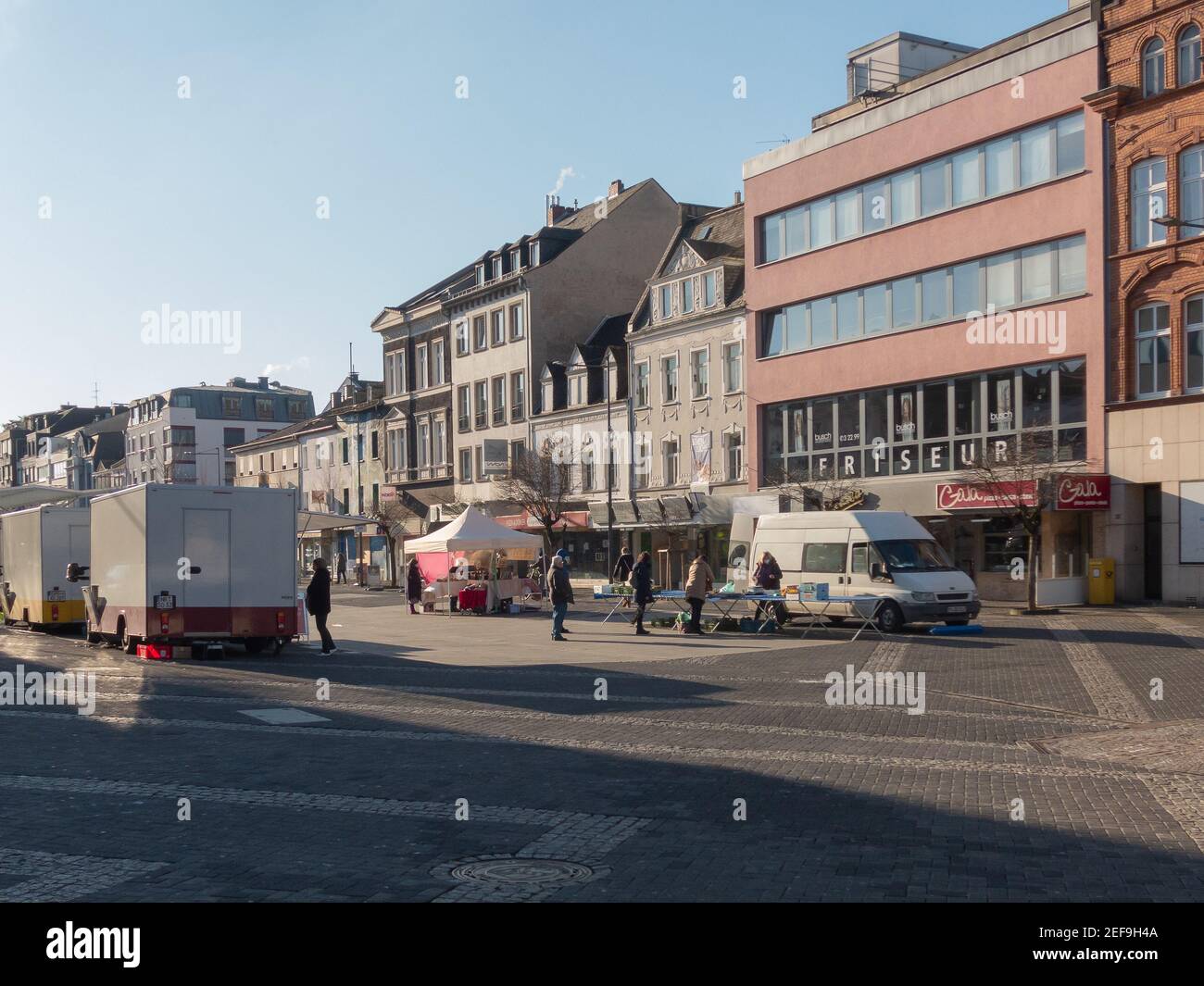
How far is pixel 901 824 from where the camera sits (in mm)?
8805

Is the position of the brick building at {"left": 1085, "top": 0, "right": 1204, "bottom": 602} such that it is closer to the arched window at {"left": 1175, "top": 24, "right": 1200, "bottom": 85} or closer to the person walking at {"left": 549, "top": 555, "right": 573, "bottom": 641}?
the arched window at {"left": 1175, "top": 24, "right": 1200, "bottom": 85}

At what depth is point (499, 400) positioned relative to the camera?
2598 inches

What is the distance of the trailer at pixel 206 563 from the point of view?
2353cm

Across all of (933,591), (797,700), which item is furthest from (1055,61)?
(797,700)

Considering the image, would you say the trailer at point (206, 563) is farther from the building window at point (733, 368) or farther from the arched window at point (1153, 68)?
the building window at point (733, 368)

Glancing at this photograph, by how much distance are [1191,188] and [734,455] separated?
20.1 meters

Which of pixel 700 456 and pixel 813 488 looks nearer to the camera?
pixel 813 488

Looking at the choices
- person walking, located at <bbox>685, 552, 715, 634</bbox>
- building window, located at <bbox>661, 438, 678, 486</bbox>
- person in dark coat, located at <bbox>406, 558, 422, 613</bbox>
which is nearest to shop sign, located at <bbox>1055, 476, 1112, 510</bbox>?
person walking, located at <bbox>685, 552, 715, 634</bbox>

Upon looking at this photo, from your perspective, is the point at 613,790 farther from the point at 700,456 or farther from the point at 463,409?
the point at 463,409

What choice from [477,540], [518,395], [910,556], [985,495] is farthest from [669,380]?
[910,556]

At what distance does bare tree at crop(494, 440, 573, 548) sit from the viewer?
54728mm

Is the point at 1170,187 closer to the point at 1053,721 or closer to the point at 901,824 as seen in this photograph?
the point at 1053,721

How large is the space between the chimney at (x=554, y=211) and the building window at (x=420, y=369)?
9813 mm
